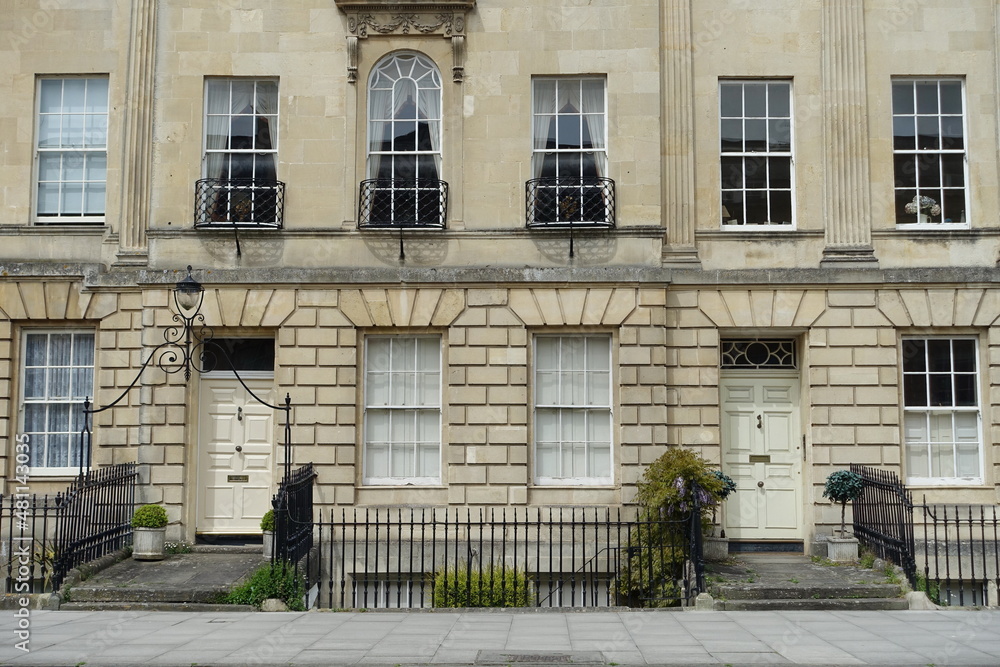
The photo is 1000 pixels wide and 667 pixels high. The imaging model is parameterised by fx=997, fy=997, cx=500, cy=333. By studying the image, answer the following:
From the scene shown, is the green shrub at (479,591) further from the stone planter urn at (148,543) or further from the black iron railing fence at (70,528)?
the black iron railing fence at (70,528)

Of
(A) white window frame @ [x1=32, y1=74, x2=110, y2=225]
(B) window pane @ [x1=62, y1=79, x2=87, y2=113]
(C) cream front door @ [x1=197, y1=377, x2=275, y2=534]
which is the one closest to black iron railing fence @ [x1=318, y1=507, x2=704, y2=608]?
(C) cream front door @ [x1=197, y1=377, x2=275, y2=534]

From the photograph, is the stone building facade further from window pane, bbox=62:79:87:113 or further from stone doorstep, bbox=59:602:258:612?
stone doorstep, bbox=59:602:258:612

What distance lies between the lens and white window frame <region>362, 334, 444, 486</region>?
14648 mm

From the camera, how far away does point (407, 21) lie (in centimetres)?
1501

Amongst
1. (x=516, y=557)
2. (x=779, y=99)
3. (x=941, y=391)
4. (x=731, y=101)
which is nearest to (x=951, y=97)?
(x=779, y=99)

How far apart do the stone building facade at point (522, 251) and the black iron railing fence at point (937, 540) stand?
0.53 m

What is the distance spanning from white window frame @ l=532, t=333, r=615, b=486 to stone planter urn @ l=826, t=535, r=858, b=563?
318 cm

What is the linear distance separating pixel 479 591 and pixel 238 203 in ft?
22.2

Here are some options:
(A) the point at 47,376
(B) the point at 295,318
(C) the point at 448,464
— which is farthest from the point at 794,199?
(A) the point at 47,376

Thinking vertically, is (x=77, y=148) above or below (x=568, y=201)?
above

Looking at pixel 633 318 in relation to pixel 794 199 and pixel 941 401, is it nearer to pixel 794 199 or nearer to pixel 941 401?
pixel 794 199

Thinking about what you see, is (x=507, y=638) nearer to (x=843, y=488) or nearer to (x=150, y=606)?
(x=150, y=606)

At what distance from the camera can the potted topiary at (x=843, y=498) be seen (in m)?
13.7

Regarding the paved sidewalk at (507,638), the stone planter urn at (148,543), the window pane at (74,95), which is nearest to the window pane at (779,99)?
the paved sidewalk at (507,638)
